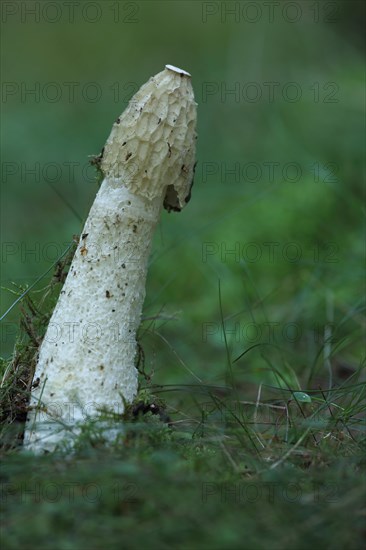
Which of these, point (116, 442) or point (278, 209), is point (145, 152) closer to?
point (116, 442)

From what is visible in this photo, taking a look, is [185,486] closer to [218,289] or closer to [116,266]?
[116,266]

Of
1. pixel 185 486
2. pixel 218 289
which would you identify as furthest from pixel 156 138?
pixel 218 289

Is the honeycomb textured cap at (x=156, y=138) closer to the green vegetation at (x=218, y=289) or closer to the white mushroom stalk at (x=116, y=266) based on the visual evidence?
the white mushroom stalk at (x=116, y=266)

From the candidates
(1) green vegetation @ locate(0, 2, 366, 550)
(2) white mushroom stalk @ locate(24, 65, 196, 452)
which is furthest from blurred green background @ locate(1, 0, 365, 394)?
(2) white mushroom stalk @ locate(24, 65, 196, 452)

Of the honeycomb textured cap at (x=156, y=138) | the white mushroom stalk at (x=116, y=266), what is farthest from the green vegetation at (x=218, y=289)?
the honeycomb textured cap at (x=156, y=138)

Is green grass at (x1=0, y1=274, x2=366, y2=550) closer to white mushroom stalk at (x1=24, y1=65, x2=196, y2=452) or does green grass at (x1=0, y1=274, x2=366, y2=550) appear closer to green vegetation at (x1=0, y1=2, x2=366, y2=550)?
green vegetation at (x1=0, y1=2, x2=366, y2=550)

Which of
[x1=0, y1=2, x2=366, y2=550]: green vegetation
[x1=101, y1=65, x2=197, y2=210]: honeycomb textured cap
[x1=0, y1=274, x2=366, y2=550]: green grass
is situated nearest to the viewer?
[x1=0, y1=274, x2=366, y2=550]: green grass
